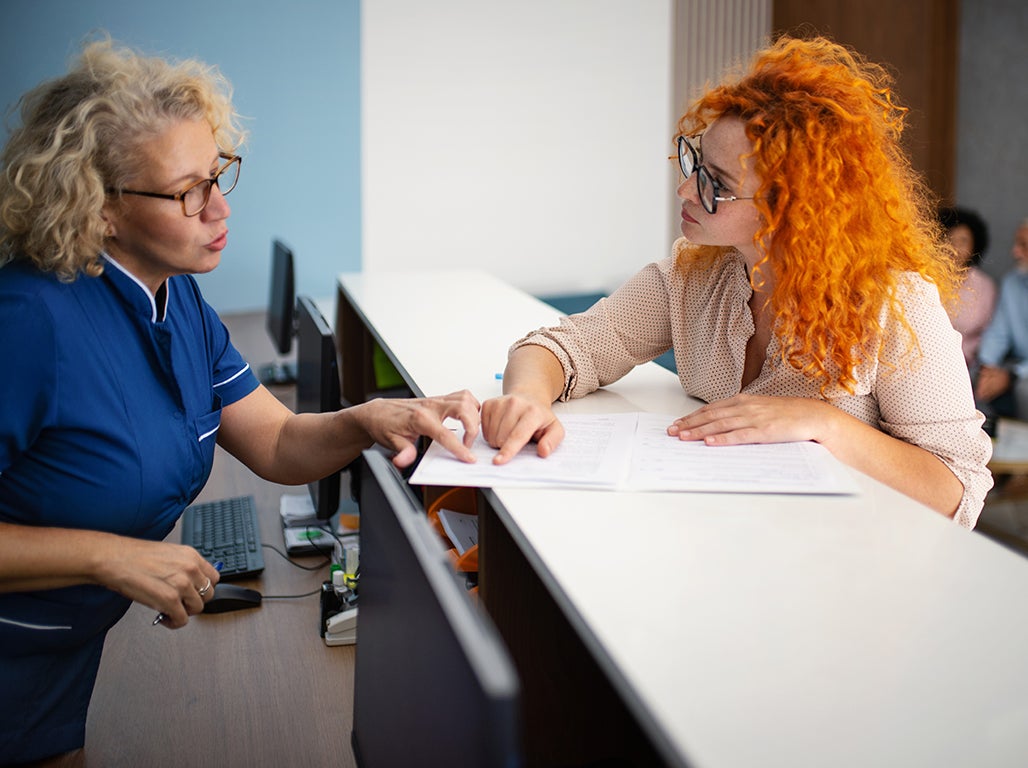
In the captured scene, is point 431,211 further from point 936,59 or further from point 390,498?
point 390,498

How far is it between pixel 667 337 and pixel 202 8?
2581 millimetres

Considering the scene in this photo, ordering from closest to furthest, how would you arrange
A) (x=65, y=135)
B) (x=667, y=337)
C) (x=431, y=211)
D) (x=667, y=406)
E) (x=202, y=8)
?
(x=65, y=135), (x=667, y=406), (x=667, y=337), (x=202, y=8), (x=431, y=211)

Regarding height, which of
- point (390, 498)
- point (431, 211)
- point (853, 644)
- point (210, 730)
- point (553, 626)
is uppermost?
point (431, 211)

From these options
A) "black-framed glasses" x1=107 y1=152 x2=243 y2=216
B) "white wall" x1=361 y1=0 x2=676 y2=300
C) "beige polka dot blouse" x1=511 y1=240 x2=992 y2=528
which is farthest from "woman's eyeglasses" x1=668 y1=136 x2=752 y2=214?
"white wall" x1=361 y1=0 x2=676 y2=300

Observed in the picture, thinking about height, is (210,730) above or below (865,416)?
below

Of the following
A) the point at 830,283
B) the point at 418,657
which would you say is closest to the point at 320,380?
the point at 830,283

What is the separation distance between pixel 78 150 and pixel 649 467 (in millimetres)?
849

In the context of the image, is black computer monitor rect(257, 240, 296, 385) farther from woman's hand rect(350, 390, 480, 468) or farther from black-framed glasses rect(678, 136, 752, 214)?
black-framed glasses rect(678, 136, 752, 214)

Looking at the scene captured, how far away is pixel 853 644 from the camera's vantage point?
854mm

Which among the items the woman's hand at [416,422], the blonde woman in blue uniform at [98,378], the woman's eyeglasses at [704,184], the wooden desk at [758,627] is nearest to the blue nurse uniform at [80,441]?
the blonde woman in blue uniform at [98,378]

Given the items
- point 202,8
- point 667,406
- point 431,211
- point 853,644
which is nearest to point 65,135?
point 667,406

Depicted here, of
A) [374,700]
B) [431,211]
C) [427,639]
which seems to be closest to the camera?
[427,639]

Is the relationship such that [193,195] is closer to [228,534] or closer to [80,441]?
[80,441]

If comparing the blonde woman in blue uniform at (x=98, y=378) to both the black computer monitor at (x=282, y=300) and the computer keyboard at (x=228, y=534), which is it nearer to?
the computer keyboard at (x=228, y=534)
